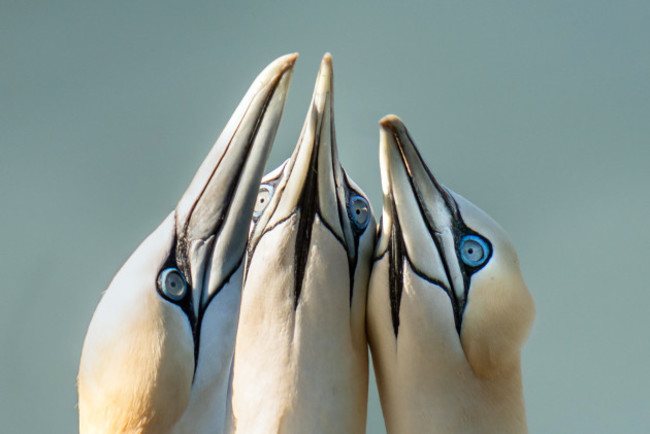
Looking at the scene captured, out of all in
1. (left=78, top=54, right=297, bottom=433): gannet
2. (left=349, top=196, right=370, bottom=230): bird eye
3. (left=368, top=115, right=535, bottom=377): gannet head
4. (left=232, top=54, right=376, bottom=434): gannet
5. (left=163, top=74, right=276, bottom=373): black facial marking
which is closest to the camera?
(left=78, top=54, right=297, bottom=433): gannet

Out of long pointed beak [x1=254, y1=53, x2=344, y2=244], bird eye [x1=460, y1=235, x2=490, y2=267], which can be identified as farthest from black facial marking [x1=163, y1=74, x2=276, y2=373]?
bird eye [x1=460, y1=235, x2=490, y2=267]

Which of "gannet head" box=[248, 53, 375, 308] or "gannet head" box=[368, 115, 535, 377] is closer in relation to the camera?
"gannet head" box=[368, 115, 535, 377]

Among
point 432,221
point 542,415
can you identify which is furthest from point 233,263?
point 542,415

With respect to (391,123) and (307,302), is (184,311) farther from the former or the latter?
(391,123)

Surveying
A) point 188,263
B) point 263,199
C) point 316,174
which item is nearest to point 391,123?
point 316,174

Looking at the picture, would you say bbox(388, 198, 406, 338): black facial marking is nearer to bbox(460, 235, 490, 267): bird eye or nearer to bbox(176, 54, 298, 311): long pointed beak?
bbox(460, 235, 490, 267): bird eye

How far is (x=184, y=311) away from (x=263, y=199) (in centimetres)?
65

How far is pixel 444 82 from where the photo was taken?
3.84 meters

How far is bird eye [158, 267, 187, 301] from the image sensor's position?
2.12m

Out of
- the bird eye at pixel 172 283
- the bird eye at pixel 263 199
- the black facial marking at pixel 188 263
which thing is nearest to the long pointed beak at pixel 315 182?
the bird eye at pixel 263 199

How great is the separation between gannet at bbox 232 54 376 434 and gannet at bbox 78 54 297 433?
8.6 inches

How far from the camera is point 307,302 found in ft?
8.05

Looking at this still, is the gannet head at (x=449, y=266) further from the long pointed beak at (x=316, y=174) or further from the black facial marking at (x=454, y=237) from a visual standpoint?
the long pointed beak at (x=316, y=174)

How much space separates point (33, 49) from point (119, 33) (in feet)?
1.18
